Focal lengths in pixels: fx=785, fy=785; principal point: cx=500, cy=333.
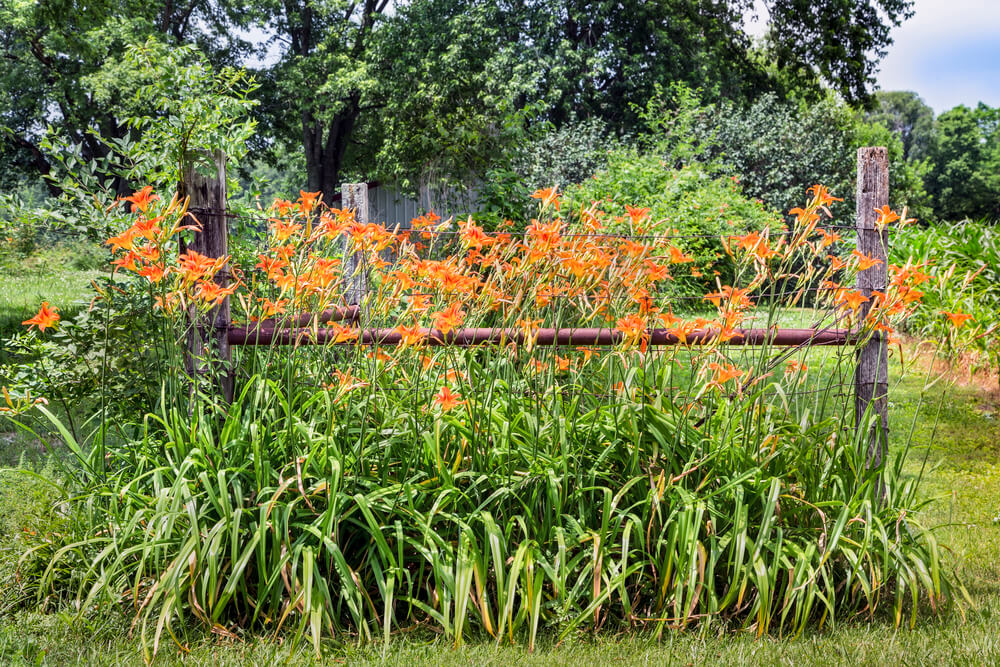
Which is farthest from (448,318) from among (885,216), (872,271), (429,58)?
(429,58)

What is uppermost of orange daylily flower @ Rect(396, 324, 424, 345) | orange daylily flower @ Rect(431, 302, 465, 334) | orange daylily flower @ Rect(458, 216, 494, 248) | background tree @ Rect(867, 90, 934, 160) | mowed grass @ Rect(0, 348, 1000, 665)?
background tree @ Rect(867, 90, 934, 160)

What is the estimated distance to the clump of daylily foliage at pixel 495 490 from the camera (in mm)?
2500

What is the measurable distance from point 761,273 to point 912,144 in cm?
6413

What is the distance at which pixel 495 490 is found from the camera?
273 cm

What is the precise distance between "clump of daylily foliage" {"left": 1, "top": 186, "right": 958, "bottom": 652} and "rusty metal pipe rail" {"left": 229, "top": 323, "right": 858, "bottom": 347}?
25 mm

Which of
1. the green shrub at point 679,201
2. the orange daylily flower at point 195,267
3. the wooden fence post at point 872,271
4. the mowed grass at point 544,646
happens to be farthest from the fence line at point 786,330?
the green shrub at point 679,201

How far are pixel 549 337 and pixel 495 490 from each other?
66 centimetres

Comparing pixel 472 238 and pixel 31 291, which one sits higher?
pixel 472 238

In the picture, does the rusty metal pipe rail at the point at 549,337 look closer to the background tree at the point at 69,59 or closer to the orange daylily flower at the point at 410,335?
the orange daylily flower at the point at 410,335

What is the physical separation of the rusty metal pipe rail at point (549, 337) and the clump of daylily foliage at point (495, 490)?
25 millimetres

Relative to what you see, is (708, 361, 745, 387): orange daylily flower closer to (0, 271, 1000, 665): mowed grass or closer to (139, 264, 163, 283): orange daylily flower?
(0, 271, 1000, 665): mowed grass

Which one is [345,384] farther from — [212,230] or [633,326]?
[212,230]

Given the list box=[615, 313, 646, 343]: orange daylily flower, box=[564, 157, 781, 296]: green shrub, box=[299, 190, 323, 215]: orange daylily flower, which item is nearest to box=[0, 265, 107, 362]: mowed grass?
box=[564, 157, 781, 296]: green shrub

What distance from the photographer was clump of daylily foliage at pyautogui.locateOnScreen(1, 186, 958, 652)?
2.50 metres
